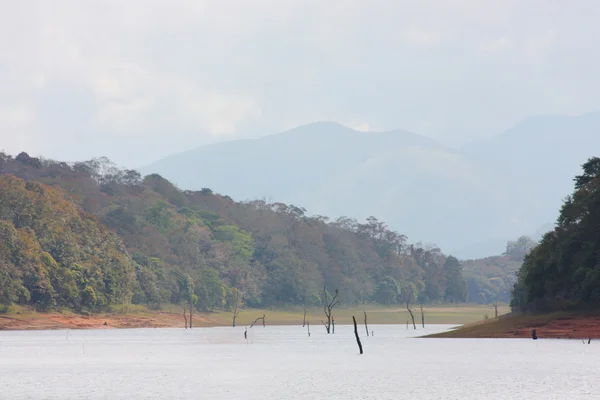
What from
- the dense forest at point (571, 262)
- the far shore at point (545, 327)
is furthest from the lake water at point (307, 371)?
the dense forest at point (571, 262)

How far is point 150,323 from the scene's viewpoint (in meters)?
168

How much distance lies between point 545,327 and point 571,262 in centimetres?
782

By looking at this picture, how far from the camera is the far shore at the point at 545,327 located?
8781cm

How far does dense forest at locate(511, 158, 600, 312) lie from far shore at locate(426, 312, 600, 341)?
137 centimetres

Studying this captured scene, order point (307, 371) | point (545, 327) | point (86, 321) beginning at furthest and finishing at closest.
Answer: point (86, 321)
point (545, 327)
point (307, 371)

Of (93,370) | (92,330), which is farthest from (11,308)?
(93,370)

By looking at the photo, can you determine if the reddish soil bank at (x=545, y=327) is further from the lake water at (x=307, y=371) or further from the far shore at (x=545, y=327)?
the lake water at (x=307, y=371)

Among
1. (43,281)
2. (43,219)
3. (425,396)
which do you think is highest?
(43,219)

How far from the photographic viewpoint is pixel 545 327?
94.2 meters

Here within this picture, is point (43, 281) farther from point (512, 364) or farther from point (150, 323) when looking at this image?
point (512, 364)

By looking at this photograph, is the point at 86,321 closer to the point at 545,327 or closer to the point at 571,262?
the point at 545,327

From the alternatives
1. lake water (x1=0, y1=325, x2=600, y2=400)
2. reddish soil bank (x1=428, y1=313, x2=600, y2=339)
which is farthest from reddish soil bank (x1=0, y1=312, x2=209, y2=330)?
reddish soil bank (x1=428, y1=313, x2=600, y2=339)

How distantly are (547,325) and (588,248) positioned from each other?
29.9 feet

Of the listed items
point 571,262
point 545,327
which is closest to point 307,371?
point 545,327
